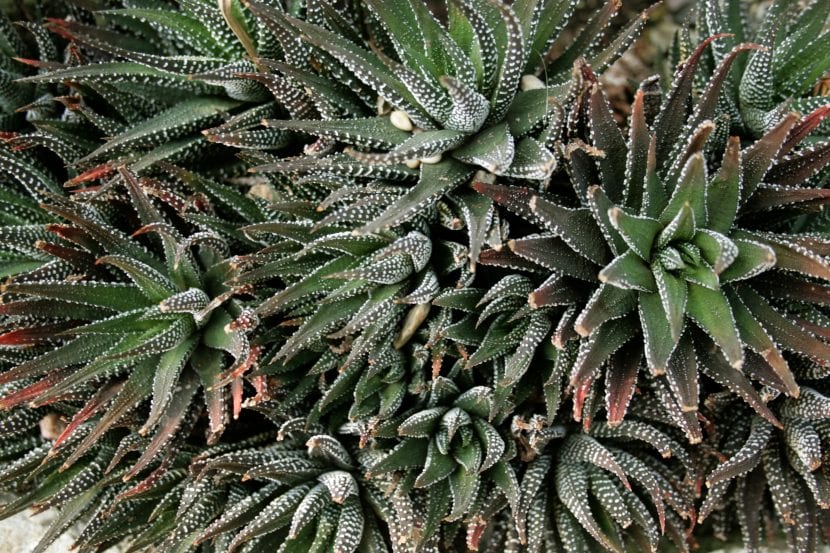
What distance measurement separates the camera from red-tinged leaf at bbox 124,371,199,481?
6.35 ft

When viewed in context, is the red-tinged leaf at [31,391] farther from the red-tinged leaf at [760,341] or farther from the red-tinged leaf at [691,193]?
the red-tinged leaf at [760,341]

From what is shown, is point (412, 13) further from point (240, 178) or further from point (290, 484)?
point (290, 484)

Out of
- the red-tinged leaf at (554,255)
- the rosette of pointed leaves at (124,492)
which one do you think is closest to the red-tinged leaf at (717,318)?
the red-tinged leaf at (554,255)

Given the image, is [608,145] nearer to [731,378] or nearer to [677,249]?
[677,249]

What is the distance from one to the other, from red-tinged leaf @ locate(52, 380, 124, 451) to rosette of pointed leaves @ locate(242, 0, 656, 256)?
29.2 inches

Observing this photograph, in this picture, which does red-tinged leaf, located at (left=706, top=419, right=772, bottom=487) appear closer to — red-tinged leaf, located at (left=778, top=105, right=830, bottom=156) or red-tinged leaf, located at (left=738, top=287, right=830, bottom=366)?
red-tinged leaf, located at (left=738, top=287, right=830, bottom=366)

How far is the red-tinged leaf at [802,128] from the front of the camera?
5.74ft

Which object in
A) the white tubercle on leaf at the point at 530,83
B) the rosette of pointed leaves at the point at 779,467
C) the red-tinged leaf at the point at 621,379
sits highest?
the white tubercle on leaf at the point at 530,83

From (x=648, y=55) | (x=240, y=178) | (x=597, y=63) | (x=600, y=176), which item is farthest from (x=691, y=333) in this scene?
(x=240, y=178)

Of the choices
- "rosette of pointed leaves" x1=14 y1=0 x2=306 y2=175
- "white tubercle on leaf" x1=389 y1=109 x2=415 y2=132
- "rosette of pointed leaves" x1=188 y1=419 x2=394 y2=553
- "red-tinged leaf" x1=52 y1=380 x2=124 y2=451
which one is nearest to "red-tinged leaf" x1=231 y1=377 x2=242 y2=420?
"rosette of pointed leaves" x1=188 y1=419 x2=394 y2=553

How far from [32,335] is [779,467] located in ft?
6.54

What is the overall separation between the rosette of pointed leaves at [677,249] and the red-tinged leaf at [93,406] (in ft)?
3.48

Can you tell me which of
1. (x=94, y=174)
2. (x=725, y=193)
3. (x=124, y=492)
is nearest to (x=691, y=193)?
(x=725, y=193)

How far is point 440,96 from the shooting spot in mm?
1756
